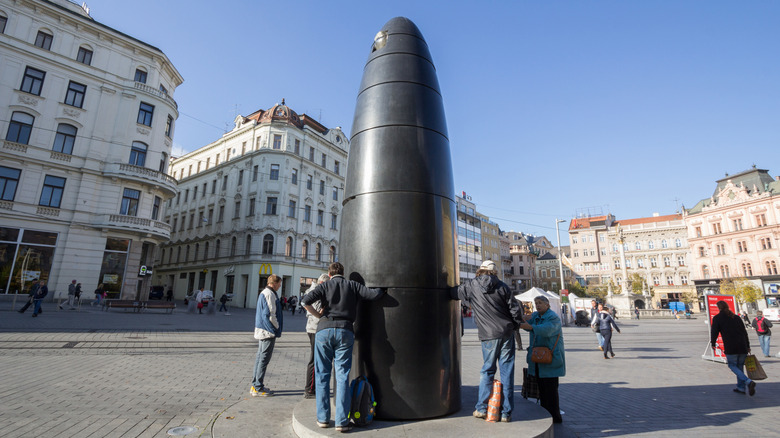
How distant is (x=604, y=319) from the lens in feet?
40.3

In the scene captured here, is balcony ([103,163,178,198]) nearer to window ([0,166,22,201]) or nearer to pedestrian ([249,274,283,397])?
window ([0,166,22,201])

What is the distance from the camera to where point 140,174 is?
27.5 meters

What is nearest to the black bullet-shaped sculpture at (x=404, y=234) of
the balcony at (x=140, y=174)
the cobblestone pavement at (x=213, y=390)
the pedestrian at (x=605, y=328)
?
the cobblestone pavement at (x=213, y=390)

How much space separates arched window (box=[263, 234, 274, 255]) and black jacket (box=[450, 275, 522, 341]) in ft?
114

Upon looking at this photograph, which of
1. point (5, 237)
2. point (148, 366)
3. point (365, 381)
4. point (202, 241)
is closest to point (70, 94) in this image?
point (5, 237)

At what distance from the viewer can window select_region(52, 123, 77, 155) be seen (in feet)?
83.1

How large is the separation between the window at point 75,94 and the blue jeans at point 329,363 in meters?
31.6

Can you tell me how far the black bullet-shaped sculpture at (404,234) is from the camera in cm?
442

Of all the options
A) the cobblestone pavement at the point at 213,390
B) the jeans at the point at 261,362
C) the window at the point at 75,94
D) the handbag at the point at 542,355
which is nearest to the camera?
the cobblestone pavement at the point at 213,390

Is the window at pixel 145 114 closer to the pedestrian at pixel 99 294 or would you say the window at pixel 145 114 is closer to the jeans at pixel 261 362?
the pedestrian at pixel 99 294

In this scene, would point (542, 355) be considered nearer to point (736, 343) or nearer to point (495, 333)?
point (495, 333)

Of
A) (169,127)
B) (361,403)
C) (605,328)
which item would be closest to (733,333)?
(605,328)

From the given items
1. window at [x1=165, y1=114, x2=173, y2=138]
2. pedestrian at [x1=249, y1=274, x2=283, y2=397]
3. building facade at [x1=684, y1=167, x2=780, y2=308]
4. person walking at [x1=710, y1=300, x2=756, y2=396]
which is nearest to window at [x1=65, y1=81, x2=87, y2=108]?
window at [x1=165, y1=114, x2=173, y2=138]

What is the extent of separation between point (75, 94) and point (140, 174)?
263 inches
